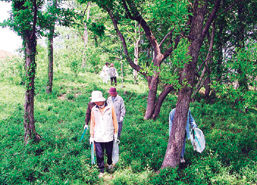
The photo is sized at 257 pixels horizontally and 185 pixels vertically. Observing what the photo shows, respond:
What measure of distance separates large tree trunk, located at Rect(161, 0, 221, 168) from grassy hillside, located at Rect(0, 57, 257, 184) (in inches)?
17.3

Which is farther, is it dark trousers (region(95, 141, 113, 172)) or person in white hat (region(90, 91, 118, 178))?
dark trousers (region(95, 141, 113, 172))

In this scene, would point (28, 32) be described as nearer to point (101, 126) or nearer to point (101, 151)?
point (101, 126)

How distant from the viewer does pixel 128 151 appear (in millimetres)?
5977

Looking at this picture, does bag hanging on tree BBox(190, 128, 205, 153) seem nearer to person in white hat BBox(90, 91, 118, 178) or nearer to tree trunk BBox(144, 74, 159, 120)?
person in white hat BBox(90, 91, 118, 178)

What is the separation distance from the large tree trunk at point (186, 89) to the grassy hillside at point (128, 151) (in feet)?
1.44

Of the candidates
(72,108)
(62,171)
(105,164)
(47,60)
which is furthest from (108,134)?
(47,60)

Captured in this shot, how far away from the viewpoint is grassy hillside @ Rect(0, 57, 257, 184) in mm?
4648

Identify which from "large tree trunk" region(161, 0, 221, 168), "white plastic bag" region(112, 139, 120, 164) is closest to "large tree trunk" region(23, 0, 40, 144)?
"white plastic bag" region(112, 139, 120, 164)

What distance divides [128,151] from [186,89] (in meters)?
2.73

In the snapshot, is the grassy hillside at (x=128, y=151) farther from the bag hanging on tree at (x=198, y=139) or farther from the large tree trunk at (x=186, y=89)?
the bag hanging on tree at (x=198, y=139)

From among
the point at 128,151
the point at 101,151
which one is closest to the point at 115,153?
the point at 101,151

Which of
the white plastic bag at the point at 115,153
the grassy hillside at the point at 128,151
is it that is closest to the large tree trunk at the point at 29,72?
the grassy hillside at the point at 128,151

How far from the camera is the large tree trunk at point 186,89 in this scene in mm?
4594

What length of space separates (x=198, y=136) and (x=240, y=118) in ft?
20.9
